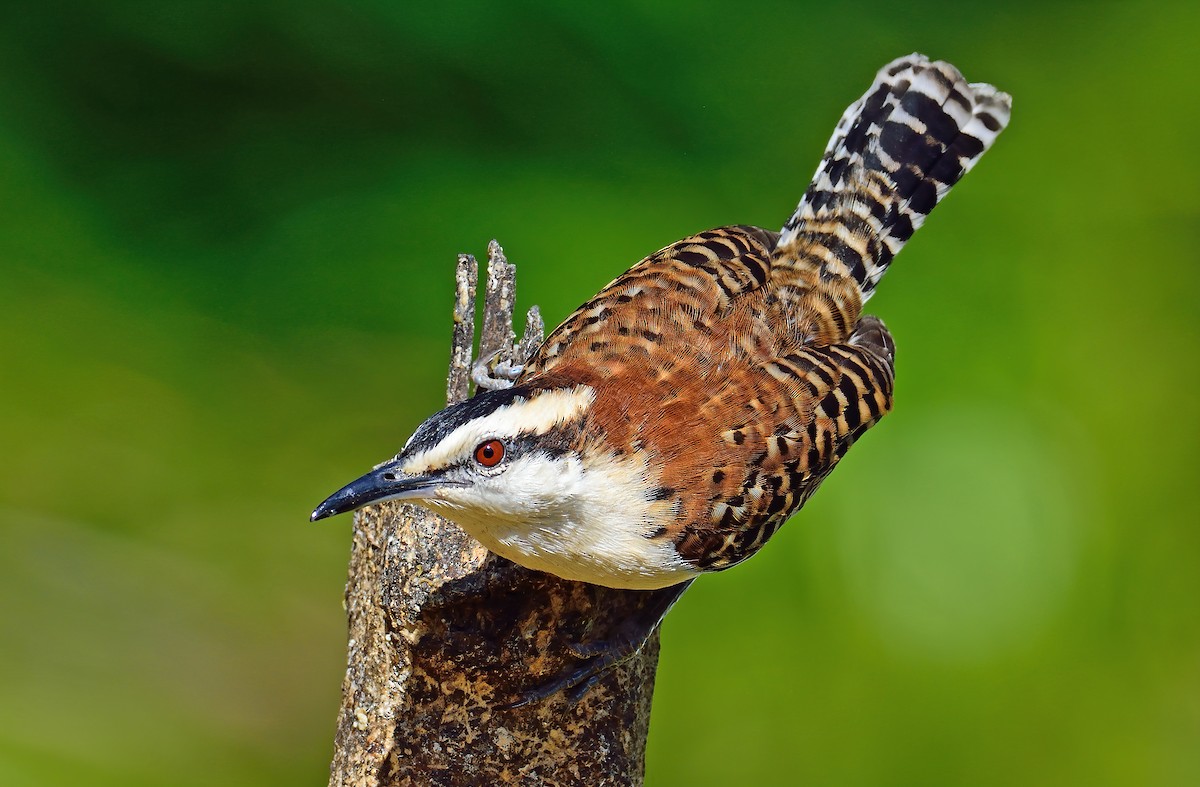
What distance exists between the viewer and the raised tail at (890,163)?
2.26 meters

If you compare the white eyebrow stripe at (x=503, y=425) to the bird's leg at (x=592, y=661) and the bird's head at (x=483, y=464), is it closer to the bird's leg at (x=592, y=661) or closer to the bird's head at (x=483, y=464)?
the bird's head at (x=483, y=464)

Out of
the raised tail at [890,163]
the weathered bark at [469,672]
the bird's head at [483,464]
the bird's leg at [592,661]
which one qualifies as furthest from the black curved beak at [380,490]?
the raised tail at [890,163]

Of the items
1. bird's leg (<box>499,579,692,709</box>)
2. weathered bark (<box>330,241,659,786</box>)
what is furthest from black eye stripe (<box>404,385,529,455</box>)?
bird's leg (<box>499,579,692,709</box>)

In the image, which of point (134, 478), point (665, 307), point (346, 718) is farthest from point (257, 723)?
point (665, 307)

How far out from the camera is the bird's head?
1.57m

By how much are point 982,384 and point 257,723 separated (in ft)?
6.49

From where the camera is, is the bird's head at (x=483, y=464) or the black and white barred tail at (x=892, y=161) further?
the black and white barred tail at (x=892, y=161)

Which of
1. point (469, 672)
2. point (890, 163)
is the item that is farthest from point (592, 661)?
point (890, 163)

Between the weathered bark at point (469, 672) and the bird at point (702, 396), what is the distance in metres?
0.06

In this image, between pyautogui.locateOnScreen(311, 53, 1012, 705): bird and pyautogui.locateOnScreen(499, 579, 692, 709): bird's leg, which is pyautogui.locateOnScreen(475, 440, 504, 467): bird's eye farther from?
pyautogui.locateOnScreen(499, 579, 692, 709): bird's leg

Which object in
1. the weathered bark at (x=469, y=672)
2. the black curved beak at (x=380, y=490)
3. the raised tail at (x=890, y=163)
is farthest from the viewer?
the raised tail at (x=890, y=163)

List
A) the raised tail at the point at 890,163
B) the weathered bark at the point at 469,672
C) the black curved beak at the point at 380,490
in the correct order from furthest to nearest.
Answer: the raised tail at the point at 890,163 → the weathered bark at the point at 469,672 → the black curved beak at the point at 380,490

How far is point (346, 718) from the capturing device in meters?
2.02

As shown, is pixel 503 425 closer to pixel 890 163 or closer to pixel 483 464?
pixel 483 464
